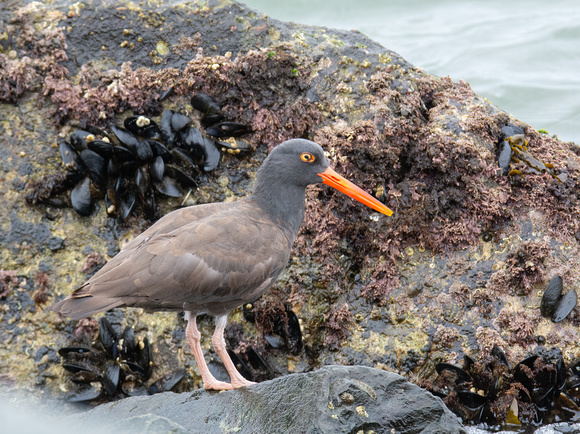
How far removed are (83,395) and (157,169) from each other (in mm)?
1837

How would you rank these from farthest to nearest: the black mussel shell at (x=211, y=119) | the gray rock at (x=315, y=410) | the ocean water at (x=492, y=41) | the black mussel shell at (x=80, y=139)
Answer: the ocean water at (x=492, y=41) → the black mussel shell at (x=211, y=119) → the black mussel shell at (x=80, y=139) → the gray rock at (x=315, y=410)

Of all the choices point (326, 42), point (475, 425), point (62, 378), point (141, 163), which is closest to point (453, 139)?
point (326, 42)

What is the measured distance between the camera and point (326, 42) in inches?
211

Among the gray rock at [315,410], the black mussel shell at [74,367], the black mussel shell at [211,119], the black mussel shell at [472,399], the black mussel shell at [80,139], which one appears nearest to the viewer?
the gray rock at [315,410]

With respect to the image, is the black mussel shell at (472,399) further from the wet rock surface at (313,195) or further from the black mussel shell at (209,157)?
the black mussel shell at (209,157)

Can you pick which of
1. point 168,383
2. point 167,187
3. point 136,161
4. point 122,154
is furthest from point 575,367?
point 122,154

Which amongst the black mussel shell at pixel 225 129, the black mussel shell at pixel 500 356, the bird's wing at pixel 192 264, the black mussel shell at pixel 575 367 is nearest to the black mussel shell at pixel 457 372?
the black mussel shell at pixel 500 356

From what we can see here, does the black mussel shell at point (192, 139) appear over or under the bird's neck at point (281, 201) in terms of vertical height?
over

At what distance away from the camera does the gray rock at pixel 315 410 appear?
2.76m

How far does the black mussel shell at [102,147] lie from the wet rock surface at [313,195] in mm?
378

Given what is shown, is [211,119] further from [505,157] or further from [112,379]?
[505,157]

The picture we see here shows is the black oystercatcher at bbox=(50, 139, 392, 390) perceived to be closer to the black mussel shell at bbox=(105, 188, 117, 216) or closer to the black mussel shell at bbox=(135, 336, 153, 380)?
the black mussel shell at bbox=(135, 336, 153, 380)

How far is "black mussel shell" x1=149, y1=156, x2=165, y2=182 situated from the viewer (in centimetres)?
464

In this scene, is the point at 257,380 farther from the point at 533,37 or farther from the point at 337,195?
the point at 533,37
